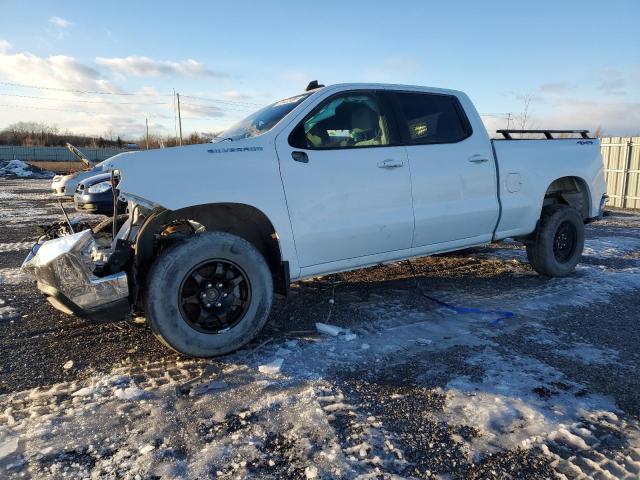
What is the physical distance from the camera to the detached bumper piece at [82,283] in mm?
3174

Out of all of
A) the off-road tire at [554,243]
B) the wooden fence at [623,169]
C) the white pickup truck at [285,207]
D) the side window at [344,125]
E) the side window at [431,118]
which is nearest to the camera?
the white pickup truck at [285,207]

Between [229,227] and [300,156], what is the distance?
809 millimetres

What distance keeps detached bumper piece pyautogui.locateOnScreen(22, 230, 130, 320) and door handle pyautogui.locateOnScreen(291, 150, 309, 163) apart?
1.50 m

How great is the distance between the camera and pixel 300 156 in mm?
3785

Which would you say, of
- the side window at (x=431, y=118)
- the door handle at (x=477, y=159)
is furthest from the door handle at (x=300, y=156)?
the door handle at (x=477, y=159)

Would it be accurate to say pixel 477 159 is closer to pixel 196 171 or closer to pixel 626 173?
pixel 196 171

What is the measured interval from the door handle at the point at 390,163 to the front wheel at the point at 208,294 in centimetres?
134

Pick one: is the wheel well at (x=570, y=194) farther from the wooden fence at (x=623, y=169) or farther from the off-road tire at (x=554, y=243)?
the wooden fence at (x=623, y=169)

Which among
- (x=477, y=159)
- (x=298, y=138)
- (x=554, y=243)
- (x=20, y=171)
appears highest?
(x=298, y=138)

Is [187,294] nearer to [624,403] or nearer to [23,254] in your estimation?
[624,403]

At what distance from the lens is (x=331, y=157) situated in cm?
390

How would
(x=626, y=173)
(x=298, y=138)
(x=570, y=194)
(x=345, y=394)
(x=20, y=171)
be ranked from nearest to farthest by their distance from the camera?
(x=345, y=394) < (x=298, y=138) < (x=570, y=194) < (x=626, y=173) < (x=20, y=171)

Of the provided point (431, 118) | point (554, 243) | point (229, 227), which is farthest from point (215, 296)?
point (554, 243)

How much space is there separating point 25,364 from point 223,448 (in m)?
1.88
